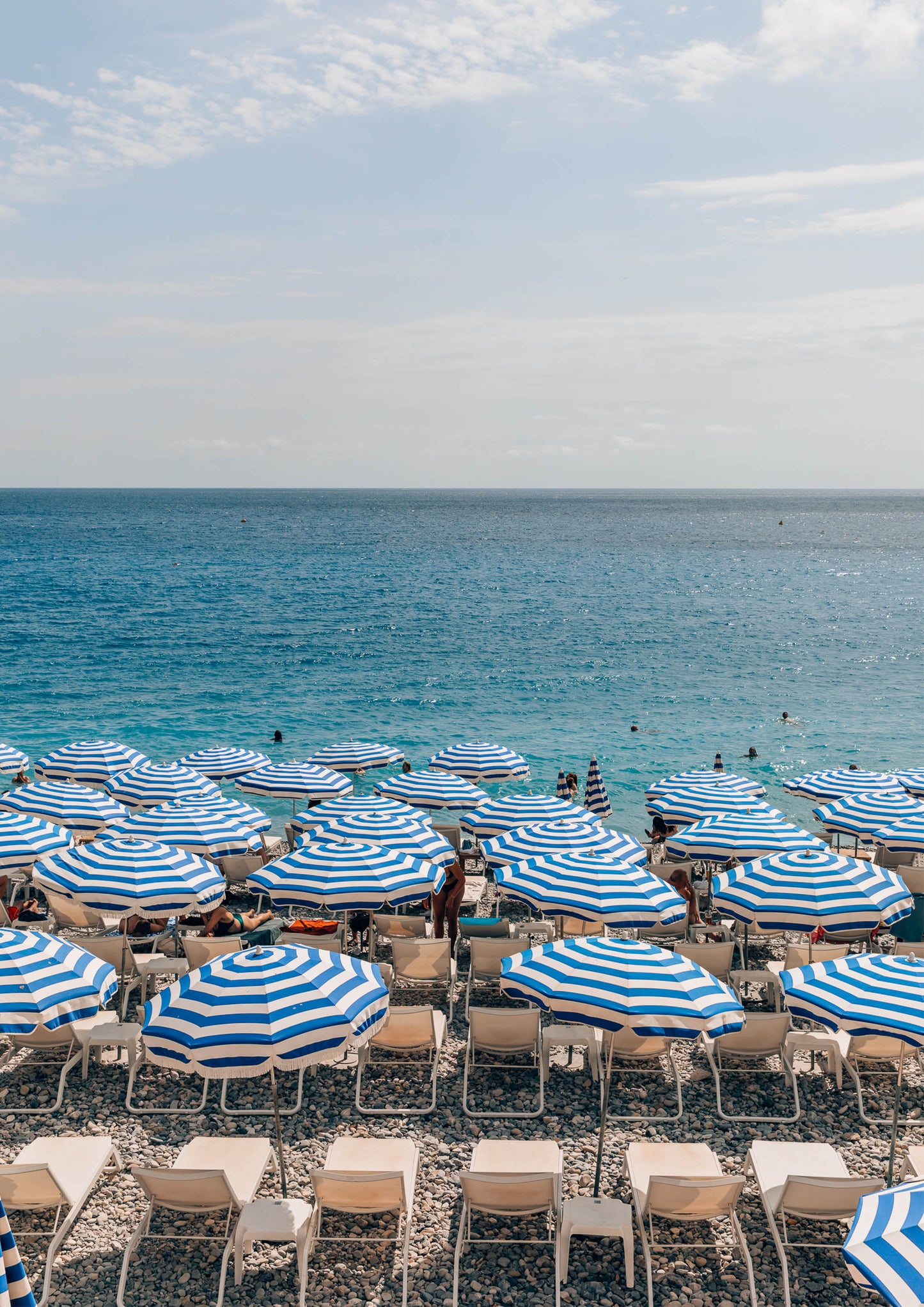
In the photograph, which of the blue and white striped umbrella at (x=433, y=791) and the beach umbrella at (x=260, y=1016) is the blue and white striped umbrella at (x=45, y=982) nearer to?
the beach umbrella at (x=260, y=1016)

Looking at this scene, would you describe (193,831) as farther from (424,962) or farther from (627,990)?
(627,990)

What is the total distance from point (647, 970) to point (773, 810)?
878 centimetres

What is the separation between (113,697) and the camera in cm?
3944

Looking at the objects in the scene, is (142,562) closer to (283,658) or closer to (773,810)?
(283,658)

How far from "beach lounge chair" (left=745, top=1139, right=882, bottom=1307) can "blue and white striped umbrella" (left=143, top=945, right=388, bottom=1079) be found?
3.26 metres

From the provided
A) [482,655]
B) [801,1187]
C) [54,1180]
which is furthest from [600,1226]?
[482,655]

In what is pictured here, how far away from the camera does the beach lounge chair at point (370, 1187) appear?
655cm

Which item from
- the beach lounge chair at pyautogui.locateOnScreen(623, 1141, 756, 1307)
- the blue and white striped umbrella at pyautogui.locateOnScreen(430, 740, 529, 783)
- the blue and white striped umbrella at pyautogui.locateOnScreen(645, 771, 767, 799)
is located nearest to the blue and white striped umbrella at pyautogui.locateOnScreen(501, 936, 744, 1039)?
the beach lounge chair at pyautogui.locateOnScreen(623, 1141, 756, 1307)

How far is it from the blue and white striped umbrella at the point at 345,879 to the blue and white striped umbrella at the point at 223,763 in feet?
25.7

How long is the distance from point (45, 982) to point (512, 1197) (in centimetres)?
419

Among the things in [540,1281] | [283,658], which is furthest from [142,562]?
[540,1281]

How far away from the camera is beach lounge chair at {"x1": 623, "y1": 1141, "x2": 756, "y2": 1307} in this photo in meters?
6.49

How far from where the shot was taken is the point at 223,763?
18891mm

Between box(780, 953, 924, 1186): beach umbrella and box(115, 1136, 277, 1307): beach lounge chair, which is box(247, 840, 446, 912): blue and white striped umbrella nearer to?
box(115, 1136, 277, 1307): beach lounge chair
